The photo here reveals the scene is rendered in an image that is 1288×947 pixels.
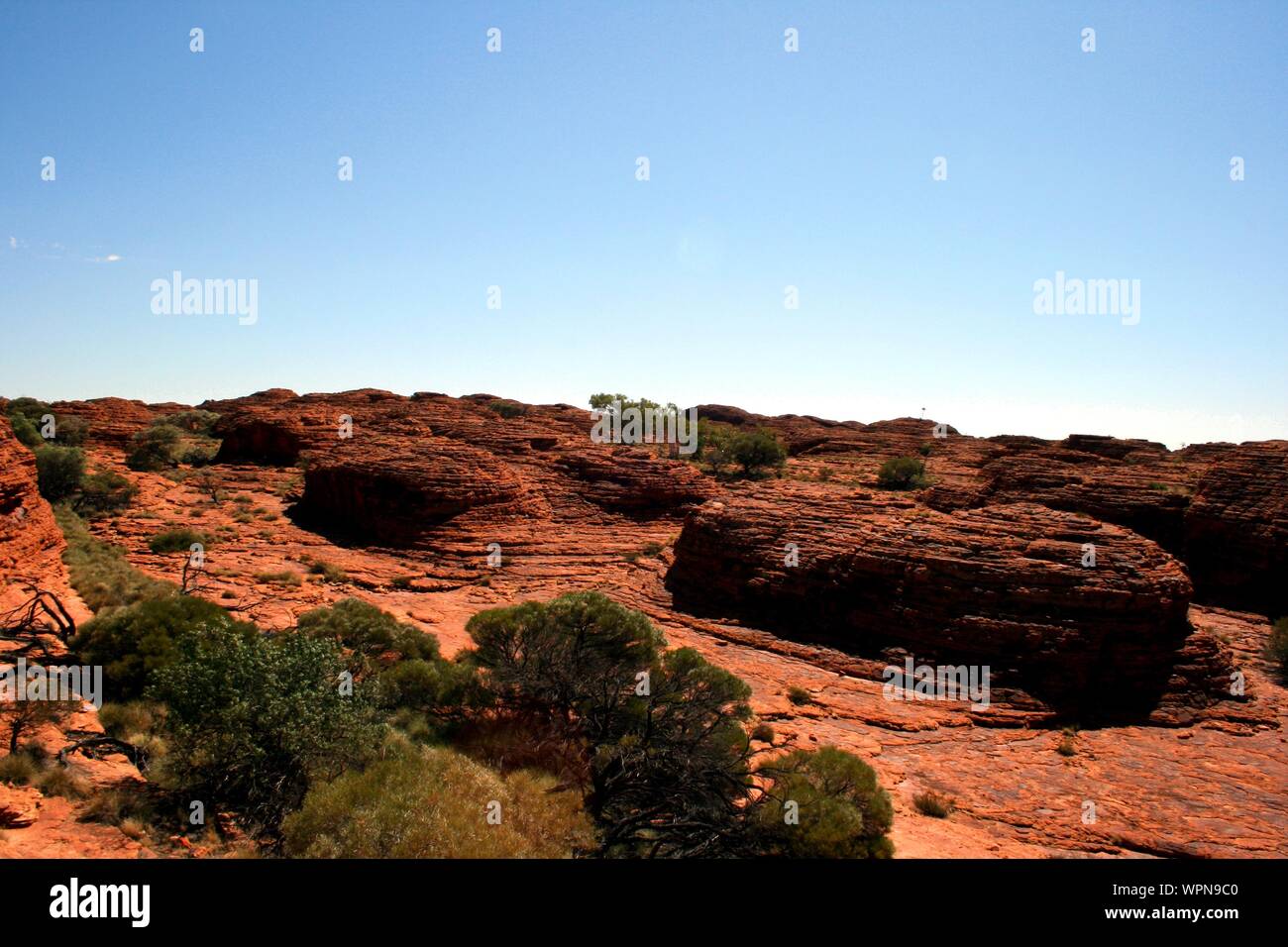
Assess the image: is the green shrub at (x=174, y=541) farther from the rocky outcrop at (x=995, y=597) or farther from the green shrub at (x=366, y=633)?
the rocky outcrop at (x=995, y=597)

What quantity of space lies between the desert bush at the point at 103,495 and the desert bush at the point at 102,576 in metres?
4.39

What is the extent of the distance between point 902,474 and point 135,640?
3472cm

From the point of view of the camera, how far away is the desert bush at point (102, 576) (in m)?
12.4

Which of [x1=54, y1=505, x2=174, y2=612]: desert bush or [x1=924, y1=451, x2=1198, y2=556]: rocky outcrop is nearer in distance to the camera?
[x1=54, y1=505, x2=174, y2=612]: desert bush

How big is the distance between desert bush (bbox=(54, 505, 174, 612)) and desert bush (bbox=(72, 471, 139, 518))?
4.39m

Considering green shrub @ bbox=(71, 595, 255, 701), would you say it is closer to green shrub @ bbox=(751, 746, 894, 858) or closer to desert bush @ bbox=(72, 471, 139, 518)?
green shrub @ bbox=(751, 746, 894, 858)

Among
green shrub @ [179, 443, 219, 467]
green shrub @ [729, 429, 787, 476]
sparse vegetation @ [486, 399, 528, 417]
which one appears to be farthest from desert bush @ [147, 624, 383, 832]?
sparse vegetation @ [486, 399, 528, 417]

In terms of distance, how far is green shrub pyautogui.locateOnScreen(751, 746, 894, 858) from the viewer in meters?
6.99

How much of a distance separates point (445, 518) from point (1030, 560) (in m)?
19.9

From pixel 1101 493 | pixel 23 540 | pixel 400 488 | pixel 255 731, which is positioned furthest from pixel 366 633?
pixel 1101 493

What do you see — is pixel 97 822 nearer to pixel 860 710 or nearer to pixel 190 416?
pixel 860 710

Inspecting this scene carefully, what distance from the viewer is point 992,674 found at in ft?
44.4
